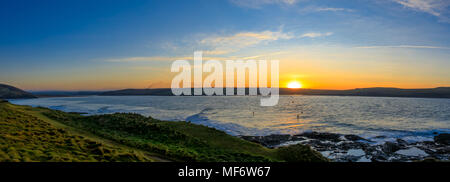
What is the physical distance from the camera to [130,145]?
45.1 ft

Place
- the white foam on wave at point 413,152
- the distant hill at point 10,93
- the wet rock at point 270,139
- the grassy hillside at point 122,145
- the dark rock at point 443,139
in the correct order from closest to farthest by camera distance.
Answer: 1. the grassy hillside at point 122,145
2. the white foam on wave at point 413,152
3. the wet rock at point 270,139
4. the dark rock at point 443,139
5. the distant hill at point 10,93

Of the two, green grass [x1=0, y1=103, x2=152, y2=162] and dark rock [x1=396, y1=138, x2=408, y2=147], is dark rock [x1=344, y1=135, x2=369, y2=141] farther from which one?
green grass [x1=0, y1=103, x2=152, y2=162]

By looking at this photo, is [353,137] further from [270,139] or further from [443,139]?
[270,139]

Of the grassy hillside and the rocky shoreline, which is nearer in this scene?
the grassy hillside

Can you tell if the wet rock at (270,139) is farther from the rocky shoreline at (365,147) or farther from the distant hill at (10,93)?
the distant hill at (10,93)

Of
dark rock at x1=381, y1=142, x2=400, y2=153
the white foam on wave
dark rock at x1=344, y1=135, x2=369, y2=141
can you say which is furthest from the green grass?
dark rock at x1=344, y1=135, x2=369, y2=141

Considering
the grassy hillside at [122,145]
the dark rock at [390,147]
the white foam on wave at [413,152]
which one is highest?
the grassy hillside at [122,145]

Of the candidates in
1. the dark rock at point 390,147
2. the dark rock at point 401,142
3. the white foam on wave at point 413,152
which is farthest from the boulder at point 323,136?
the white foam on wave at point 413,152

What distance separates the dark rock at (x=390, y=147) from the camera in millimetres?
21656

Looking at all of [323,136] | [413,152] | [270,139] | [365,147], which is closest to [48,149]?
[270,139]

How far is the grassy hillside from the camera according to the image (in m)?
9.01
